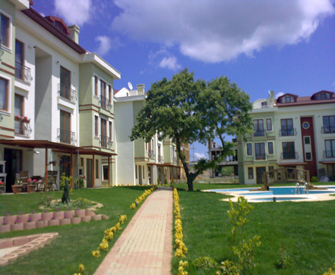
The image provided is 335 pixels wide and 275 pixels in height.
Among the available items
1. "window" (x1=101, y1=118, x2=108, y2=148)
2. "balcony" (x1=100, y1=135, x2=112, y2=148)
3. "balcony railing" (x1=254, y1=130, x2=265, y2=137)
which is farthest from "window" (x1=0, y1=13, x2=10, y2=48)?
"balcony railing" (x1=254, y1=130, x2=265, y2=137)

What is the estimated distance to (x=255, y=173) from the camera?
4072 cm

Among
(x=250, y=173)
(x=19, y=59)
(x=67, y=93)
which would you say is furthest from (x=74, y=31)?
(x=250, y=173)

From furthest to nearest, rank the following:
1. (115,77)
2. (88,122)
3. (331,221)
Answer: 1. (115,77)
2. (88,122)
3. (331,221)

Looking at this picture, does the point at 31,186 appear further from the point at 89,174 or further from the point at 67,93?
the point at 89,174

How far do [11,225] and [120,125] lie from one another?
24696 millimetres

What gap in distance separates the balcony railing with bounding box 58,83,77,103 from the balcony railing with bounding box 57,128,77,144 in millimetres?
2514

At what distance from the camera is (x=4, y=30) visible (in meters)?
15.9

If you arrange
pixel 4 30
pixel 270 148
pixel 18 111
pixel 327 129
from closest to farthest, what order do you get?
1. pixel 4 30
2. pixel 18 111
3. pixel 327 129
4. pixel 270 148

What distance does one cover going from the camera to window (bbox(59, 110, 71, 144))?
→ 21.8 metres

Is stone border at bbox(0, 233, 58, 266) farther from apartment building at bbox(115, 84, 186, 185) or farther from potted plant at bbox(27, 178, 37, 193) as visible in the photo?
apartment building at bbox(115, 84, 186, 185)

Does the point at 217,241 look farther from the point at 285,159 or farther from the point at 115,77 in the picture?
the point at 285,159

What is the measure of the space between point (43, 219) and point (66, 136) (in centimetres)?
1330

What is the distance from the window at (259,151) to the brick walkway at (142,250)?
32191 mm

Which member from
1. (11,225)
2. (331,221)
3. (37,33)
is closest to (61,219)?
(11,225)
